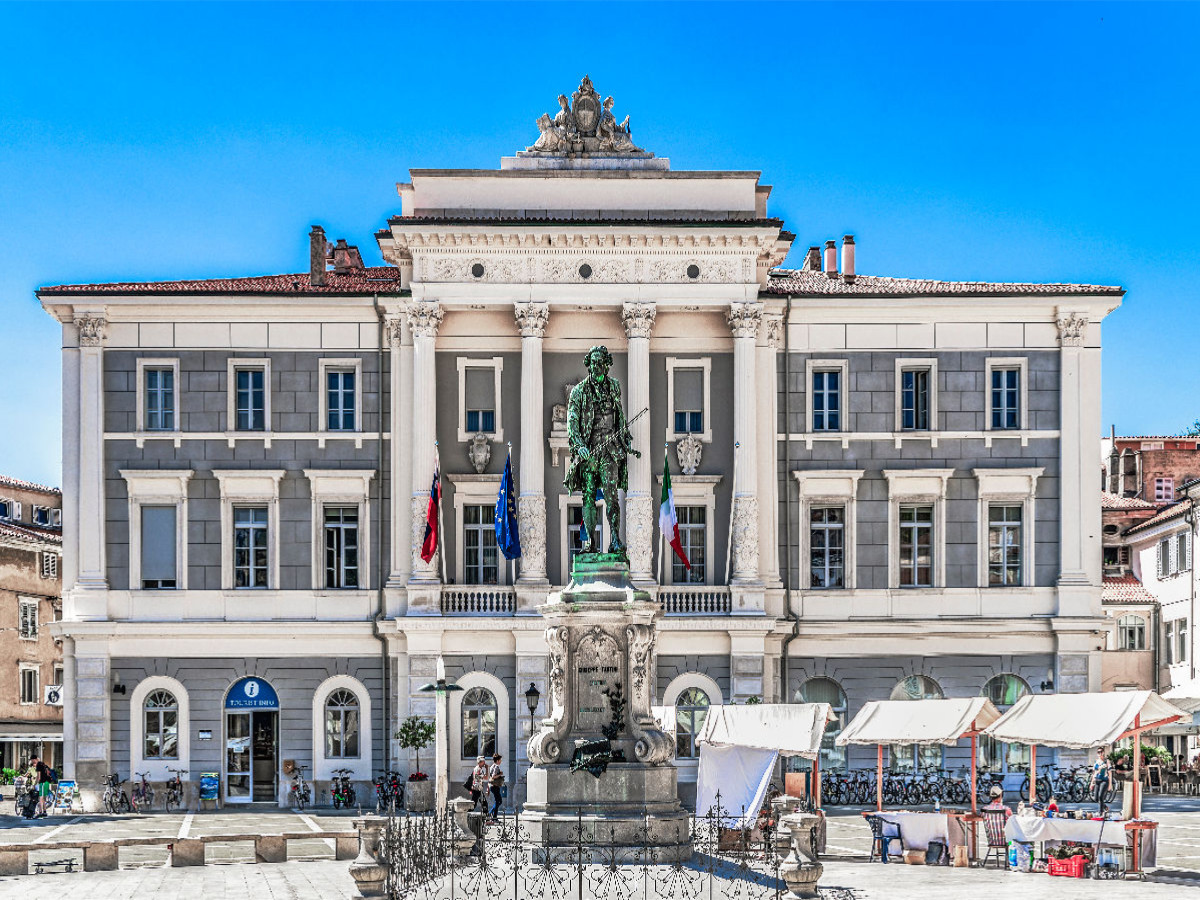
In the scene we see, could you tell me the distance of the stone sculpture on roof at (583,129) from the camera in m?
56.8

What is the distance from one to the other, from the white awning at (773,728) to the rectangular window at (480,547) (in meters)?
16.2

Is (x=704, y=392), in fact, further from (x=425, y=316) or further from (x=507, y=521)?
(x=425, y=316)

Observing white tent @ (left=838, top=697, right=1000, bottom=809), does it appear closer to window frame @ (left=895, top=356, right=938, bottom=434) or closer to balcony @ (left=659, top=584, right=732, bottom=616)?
balcony @ (left=659, top=584, right=732, bottom=616)

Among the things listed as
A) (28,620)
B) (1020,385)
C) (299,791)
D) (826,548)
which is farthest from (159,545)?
(28,620)

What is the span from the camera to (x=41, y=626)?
81500 mm

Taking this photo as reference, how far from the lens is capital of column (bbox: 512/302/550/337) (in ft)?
180

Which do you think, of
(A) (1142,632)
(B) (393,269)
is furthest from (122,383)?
(A) (1142,632)

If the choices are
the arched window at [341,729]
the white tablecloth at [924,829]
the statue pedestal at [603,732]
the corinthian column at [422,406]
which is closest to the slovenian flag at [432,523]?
the corinthian column at [422,406]

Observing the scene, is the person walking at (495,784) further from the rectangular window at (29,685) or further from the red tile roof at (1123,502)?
the red tile roof at (1123,502)

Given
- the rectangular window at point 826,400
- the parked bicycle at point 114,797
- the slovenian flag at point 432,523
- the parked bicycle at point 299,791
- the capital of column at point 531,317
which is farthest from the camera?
the rectangular window at point 826,400

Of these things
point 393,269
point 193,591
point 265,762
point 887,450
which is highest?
point 393,269

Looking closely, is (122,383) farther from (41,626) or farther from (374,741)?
(41,626)

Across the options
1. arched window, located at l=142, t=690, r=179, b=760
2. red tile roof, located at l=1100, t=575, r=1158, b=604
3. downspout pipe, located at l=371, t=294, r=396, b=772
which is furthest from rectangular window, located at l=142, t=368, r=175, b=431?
red tile roof, located at l=1100, t=575, r=1158, b=604

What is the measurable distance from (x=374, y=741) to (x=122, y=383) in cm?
1238
